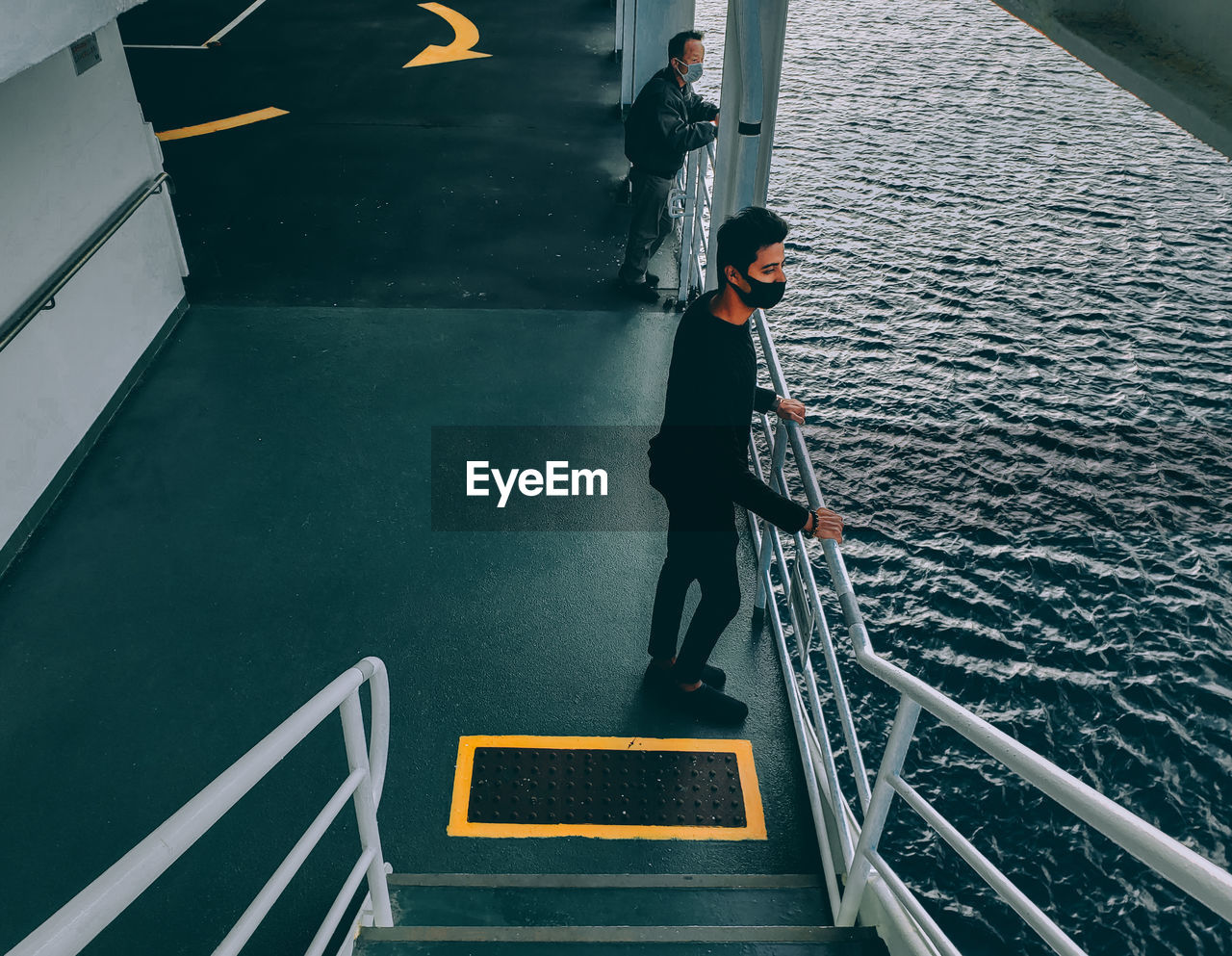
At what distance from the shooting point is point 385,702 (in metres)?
2.98

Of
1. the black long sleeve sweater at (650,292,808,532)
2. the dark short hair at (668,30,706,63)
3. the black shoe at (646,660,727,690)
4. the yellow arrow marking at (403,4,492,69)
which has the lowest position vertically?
the black shoe at (646,660,727,690)

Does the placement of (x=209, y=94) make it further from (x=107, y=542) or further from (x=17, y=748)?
(x=17, y=748)

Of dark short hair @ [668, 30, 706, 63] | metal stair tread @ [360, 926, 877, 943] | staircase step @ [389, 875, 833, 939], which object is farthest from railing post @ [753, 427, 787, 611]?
dark short hair @ [668, 30, 706, 63]

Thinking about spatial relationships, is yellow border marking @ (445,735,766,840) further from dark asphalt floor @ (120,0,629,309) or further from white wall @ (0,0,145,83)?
dark asphalt floor @ (120,0,629,309)

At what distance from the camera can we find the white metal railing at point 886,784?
1413 millimetres

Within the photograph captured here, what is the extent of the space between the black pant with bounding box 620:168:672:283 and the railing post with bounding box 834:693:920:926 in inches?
213

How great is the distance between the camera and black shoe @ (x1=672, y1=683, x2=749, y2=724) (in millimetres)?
4203

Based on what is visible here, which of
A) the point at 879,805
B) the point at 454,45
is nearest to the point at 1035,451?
the point at 879,805

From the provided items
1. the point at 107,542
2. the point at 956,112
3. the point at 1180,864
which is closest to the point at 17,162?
the point at 107,542

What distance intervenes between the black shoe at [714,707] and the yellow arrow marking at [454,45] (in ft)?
37.1

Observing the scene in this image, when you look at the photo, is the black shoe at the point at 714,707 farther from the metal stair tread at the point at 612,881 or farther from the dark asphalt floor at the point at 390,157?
the dark asphalt floor at the point at 390,157

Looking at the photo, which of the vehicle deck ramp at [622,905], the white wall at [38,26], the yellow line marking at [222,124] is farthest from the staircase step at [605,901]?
the yellow line marking at [222,124]

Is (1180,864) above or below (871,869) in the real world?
above

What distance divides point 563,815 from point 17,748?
2.41 m
